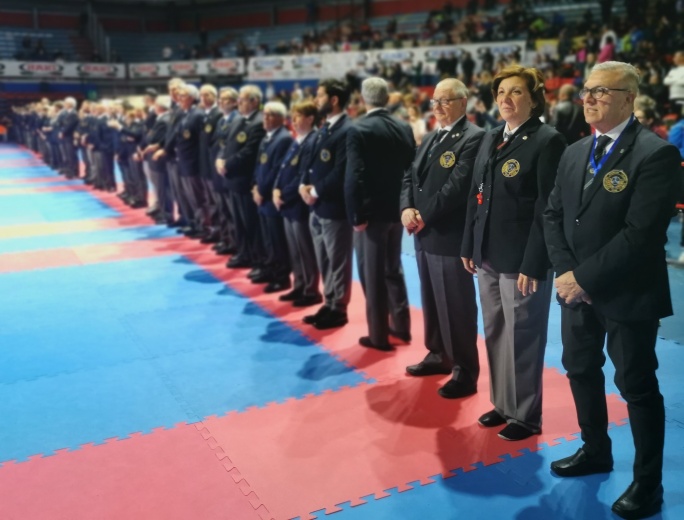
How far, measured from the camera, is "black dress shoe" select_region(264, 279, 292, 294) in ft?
22.6

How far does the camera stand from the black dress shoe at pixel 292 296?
6570mm

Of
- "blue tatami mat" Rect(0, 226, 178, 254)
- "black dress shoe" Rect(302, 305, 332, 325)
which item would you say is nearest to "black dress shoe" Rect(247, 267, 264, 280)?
"black dress shoe" Rect(302, 305, 332, 325)

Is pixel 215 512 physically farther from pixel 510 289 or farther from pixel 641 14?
pixel 641 14

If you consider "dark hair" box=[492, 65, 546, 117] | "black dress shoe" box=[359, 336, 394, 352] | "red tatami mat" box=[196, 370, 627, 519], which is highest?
"dark hair" box=[492, 65, 546, 117]

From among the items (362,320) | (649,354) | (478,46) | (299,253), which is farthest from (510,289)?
(478,46)

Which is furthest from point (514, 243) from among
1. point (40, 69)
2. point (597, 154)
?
point (40, 69)

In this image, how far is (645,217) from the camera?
275cm

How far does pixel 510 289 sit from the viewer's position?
3623mm

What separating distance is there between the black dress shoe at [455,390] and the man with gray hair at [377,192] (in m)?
0.94

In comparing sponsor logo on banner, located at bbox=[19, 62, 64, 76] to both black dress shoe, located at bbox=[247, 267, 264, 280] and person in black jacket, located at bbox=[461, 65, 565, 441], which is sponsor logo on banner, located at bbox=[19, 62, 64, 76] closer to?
black dress shoe, located at bbox=[247, 267, 264, 280]

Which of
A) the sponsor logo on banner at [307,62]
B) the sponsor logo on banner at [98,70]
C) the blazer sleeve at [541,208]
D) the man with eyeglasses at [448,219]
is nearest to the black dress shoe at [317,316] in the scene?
the man with eyeglasses at [448,219]

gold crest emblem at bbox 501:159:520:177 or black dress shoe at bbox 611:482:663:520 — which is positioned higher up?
gold crest emblem at bbox 501:159:520:177

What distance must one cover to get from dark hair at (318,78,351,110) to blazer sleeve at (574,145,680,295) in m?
3.12

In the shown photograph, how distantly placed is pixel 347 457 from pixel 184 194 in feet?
22.4
